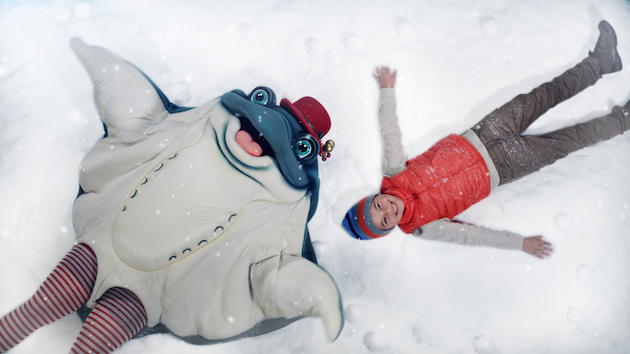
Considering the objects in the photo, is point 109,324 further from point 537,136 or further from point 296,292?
point 537,136

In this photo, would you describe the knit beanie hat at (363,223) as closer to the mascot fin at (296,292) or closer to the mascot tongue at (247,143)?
the mascot fin at (296,292)

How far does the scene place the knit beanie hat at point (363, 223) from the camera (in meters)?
1.03

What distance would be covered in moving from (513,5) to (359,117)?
699 mm

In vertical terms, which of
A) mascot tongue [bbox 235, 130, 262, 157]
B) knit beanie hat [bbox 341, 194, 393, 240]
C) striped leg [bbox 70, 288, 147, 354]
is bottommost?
striped leg [bbox 70, 288, 147, 354]

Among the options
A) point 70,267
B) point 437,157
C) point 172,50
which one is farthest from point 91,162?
point 437,157

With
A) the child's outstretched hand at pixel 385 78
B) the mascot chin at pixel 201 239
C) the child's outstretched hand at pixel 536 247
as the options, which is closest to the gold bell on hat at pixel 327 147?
the mascot chin at pixel 201 239

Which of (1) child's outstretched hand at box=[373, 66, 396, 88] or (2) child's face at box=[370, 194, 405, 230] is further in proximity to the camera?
(1) child's outstretched hand at box=[373, 66, 396, 88]

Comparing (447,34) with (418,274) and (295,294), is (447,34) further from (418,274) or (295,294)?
(295,294)

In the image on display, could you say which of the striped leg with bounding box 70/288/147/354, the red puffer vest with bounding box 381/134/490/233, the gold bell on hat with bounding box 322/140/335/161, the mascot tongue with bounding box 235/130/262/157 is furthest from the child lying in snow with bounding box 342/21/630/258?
the striped leg with bounding box 70/288/147/354

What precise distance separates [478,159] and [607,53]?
0.59 m

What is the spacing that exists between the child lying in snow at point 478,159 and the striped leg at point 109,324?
1.99 ft

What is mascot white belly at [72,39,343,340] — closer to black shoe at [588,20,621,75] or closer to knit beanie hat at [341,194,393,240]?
knit beanie hat at [341,194,393,240]

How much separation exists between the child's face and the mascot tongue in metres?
0.38

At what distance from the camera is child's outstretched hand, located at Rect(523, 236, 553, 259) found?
1125 millimetres
